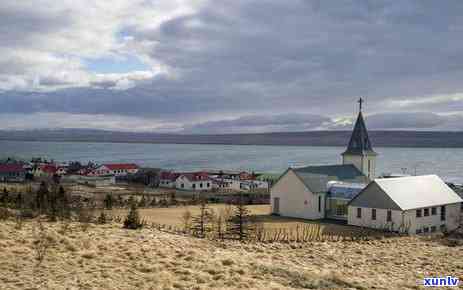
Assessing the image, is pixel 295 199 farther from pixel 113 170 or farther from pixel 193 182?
pixel 113 170

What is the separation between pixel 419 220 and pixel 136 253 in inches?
762

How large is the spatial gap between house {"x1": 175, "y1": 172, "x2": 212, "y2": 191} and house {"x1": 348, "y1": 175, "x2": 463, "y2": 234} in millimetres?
43460

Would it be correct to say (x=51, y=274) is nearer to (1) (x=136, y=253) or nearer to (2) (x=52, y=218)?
(1) (x=136, y=253)

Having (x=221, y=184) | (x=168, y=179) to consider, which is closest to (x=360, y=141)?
(x=221, y=184)

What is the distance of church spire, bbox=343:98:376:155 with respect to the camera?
40.0 meters

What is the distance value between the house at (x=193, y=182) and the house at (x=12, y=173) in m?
26.5

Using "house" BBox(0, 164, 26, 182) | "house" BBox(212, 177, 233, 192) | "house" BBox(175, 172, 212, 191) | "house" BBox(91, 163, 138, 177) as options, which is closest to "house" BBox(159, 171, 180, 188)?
"house" BBox(175, 172, 212, 191)

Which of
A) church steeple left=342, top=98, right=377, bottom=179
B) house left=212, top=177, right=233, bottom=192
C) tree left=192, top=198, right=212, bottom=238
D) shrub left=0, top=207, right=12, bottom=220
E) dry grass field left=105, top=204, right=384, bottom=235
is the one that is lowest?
house left=212, top=177, right=233, bottom=192

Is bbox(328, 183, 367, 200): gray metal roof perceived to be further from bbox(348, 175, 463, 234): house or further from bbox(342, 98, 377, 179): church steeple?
bbox(342, 98, 377, 179): church steeple

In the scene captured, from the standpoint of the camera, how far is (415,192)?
29.6 meters

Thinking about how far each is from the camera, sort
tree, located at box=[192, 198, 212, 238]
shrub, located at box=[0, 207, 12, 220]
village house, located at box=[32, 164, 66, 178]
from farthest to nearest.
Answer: village house, located at box=[32, 164, 66, 178] < tree, located at box=[192, 198, 212, 238] < shrub, located at box=[0, 207, 12, 220]

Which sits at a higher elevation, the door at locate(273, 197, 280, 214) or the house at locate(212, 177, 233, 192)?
the door at locate(273, 197, 280, 214)

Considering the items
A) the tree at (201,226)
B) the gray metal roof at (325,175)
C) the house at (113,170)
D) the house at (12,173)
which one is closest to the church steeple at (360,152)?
the gray metal roof at (325,175)

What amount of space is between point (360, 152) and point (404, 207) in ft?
42.4
